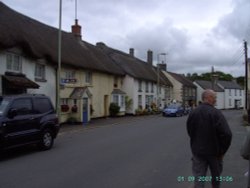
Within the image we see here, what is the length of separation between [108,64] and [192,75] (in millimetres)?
92060

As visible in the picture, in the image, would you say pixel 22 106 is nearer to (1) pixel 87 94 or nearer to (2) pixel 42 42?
(2) pixel 42 42

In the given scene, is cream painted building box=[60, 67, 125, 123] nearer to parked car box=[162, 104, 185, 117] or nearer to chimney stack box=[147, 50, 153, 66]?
parked car box=[162, 104, 185, 117]

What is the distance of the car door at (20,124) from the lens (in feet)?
38.1

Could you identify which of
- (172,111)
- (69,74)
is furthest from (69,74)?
(172,111)

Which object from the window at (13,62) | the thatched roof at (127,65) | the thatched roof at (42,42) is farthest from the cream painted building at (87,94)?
the window at (13,62)

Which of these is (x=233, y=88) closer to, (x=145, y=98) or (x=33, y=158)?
(x=145, y=98)

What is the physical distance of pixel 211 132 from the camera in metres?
5.81

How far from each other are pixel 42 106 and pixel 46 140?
1174 millimetres

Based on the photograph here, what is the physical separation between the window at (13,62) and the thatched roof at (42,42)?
25.5 inches

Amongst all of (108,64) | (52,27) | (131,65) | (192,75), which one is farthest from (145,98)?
(192,75)

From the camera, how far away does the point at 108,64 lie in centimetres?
4197

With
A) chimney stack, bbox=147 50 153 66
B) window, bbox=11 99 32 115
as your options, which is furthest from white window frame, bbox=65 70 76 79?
chimney stack, bbox=147 50 153 66

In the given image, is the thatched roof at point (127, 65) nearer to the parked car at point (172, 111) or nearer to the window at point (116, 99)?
the window at point (116, 99)

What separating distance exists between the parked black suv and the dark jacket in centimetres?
700
